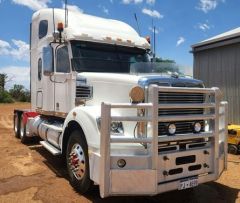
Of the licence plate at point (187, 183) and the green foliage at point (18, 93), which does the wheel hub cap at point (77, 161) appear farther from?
the green foliage at point (18, 93)

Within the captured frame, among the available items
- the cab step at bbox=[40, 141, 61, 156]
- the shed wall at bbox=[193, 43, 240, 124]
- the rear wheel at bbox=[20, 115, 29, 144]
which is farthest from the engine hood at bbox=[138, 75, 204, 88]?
the rear wheel at bbox=[20, 115, 29, 144]

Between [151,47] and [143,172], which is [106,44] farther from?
[143,172]

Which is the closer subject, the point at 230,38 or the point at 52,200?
the point at 52,200

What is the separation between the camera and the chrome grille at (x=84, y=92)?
6664 millimetres

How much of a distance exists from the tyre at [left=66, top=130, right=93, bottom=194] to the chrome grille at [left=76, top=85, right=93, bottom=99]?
834mm

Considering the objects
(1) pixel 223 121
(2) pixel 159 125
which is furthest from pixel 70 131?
(1) pixel 223 121

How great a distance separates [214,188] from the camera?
6672mm

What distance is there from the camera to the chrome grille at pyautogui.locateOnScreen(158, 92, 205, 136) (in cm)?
530

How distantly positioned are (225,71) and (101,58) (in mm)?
6240

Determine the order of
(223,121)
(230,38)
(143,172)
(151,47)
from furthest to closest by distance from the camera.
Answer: (230,38) < (151,47) < (223,121) < (143,172)

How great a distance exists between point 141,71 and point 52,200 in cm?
262

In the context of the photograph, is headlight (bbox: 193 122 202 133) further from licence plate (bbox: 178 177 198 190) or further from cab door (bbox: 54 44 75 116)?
cab door (bbox: 54 44 75 116)

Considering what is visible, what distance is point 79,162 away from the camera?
589 centimetres

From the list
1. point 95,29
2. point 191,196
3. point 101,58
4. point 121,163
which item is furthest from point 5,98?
point 121,163
